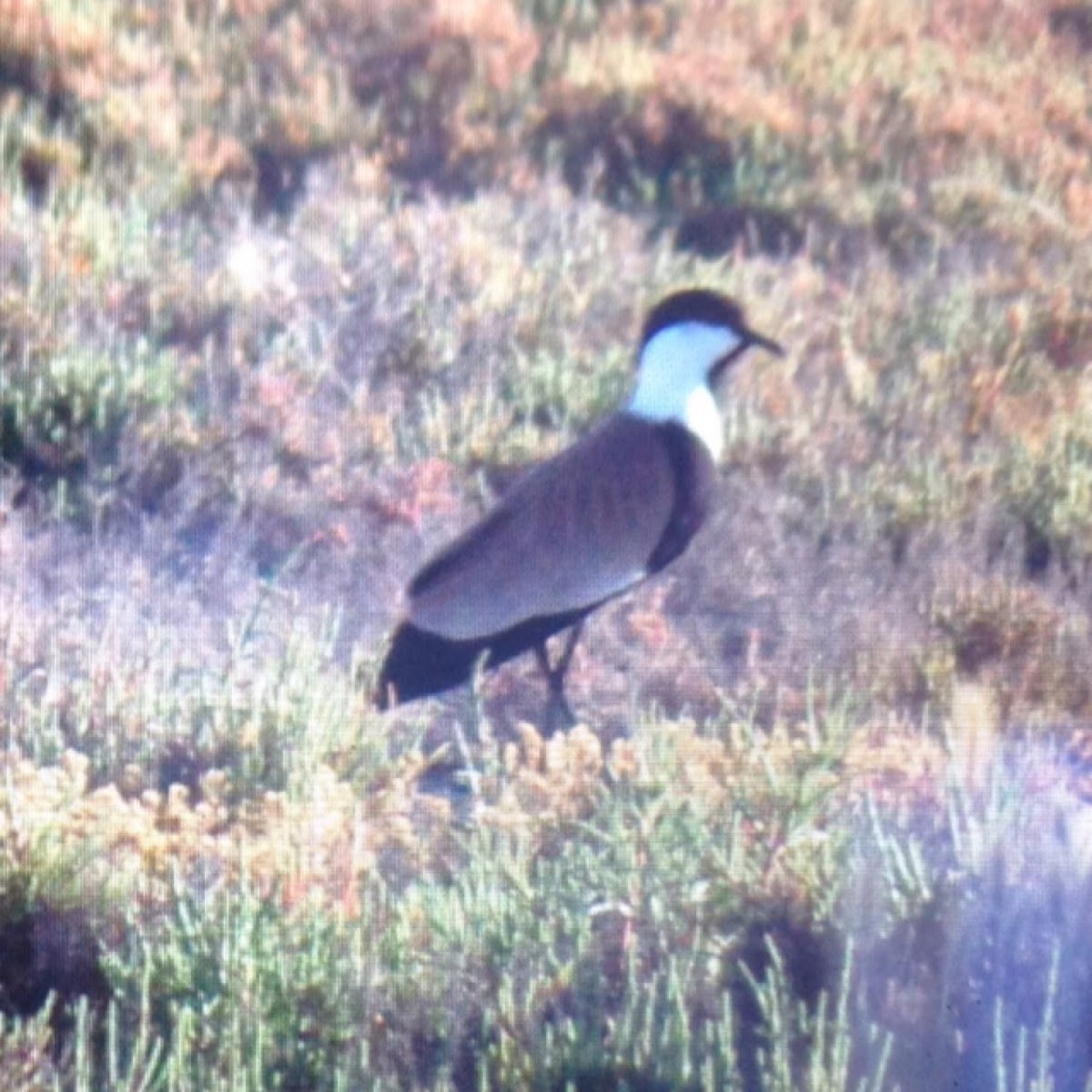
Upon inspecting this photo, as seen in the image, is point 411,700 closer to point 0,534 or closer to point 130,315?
point 0,534

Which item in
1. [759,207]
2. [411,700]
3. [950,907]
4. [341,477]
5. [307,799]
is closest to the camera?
[950,907]

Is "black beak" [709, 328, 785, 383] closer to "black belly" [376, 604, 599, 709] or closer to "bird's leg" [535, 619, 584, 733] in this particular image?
"bird's leg" [535, 619, 584, 733]

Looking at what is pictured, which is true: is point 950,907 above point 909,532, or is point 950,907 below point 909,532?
below

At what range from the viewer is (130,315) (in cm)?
366

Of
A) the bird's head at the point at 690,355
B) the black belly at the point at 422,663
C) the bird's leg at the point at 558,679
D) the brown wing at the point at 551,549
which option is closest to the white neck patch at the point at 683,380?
the bird's head at the point at 690,355

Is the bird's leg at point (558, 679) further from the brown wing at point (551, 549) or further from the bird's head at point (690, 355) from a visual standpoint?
the bird's head at point (690, 355)

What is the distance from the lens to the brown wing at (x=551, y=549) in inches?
122

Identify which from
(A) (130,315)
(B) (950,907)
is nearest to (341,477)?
(A) (130,315)

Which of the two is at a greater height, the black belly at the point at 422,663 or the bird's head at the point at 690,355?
the bird's head at the point at 690,355

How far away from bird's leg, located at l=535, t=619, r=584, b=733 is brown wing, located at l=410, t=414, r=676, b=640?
55mm

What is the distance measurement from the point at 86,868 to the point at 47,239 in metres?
1.84

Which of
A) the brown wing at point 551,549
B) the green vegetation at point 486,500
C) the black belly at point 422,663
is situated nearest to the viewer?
the green vegetation at point 486,500

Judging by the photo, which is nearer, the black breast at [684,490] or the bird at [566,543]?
the bird at [566,543]

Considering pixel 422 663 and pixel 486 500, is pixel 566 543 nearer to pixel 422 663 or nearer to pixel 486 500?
pixel 486 500
